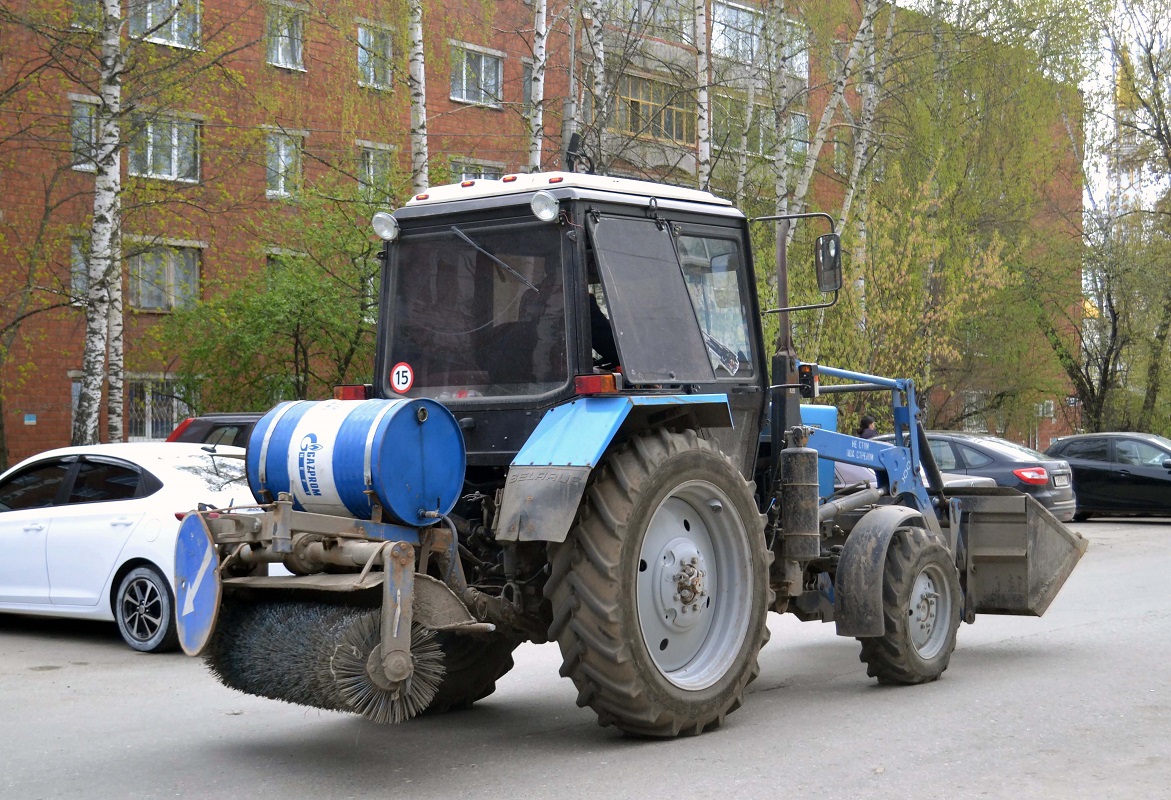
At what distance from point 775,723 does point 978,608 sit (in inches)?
102

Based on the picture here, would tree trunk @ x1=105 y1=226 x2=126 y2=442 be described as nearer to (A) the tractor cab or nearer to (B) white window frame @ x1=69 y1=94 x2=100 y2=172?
(B) white window frame @ x1=69 y1=94 x2=100 y2=172

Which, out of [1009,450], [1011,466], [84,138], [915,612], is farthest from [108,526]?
[1009,450]

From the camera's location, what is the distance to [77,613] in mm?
10477

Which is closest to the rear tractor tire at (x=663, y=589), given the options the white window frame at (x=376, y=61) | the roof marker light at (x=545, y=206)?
the roof marker light at (x=545, y=206)

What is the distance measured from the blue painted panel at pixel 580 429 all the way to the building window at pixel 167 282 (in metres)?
19.6

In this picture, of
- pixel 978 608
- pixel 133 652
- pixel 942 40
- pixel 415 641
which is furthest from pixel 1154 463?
pixel 415 641

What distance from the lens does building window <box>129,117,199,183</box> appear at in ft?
70.1

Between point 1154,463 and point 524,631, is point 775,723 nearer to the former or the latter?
point 524,631

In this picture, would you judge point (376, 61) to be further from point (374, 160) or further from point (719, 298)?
point (719, 298)

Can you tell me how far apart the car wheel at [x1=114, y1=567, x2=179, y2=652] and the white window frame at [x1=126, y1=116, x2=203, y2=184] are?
408 inches

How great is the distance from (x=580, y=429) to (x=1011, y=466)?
45.4 ft

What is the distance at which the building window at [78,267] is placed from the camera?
19.1m

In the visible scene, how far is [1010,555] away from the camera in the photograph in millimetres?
8859

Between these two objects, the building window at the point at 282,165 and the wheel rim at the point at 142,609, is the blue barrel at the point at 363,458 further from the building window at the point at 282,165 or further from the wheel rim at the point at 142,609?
the building window at the point at 282,165
